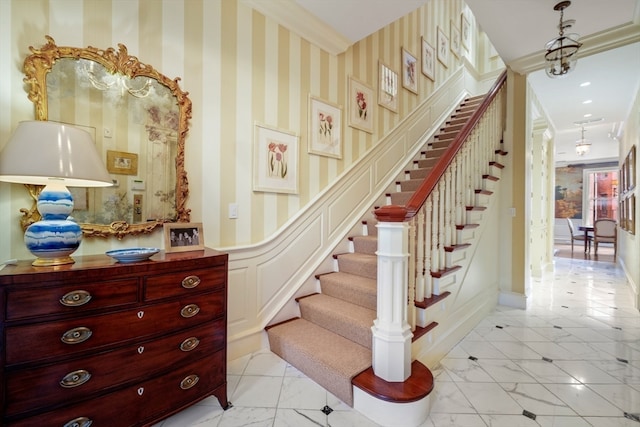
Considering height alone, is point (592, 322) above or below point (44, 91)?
below

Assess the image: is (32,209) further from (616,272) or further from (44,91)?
(616,272)

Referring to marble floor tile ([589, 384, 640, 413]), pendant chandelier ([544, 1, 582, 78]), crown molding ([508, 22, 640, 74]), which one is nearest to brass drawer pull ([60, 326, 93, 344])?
marble floor tile ([589, 384, 640, 413])

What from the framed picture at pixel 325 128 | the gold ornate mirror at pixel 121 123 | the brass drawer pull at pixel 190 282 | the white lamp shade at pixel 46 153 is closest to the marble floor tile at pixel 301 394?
the brass drawer pull at pixel 190 282

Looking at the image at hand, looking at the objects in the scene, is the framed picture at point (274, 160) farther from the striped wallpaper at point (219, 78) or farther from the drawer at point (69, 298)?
the drawer at point (69, 298)

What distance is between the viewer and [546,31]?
2854 millimetres

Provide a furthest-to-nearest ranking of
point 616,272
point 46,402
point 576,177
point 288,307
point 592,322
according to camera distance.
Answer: point 576,177 < point 616,272 < point 592,322 < point 288,307 < point 46,402

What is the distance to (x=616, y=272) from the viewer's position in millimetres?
5441

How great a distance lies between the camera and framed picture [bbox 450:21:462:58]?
5.40 metres

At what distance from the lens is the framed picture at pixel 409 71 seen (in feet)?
13.2

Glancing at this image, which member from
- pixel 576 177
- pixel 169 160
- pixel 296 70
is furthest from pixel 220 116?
pixel 576 177

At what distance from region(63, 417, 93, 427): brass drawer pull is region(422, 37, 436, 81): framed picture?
17.5 feet

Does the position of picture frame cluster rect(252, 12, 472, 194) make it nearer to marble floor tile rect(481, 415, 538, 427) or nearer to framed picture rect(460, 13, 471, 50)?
framed picture rect(460, 13, 471, 50)

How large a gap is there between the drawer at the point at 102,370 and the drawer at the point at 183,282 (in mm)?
225

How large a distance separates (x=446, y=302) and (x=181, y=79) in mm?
2683
